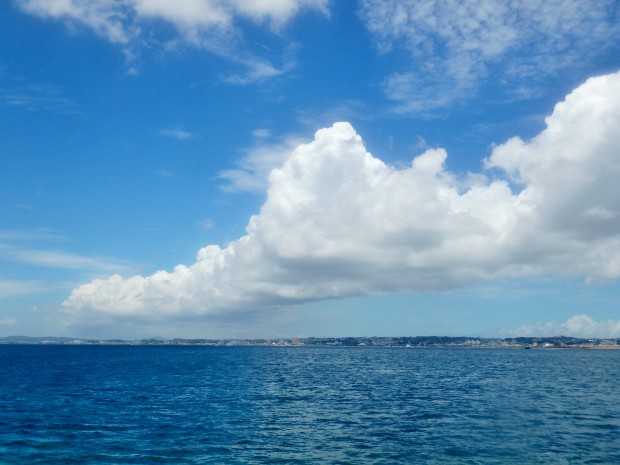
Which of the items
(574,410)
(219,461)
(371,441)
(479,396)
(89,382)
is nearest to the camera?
(219,461)

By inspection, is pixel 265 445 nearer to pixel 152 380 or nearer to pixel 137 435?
pixel 137 435

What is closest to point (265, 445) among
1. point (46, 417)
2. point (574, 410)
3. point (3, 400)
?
point (46, 417)

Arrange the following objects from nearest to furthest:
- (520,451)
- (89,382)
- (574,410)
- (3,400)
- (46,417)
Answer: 1. (520,451)
2. (46,417)
3. (574,410)
4. (3,400)
5. (89,382)

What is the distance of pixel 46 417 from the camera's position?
2441 inches

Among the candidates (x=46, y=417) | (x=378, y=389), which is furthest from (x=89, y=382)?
(x=378, y=389)

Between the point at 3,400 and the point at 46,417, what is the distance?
2231cm

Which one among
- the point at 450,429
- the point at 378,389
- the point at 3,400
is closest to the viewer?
the point at 450,429

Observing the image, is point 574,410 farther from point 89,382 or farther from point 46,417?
point 89,382

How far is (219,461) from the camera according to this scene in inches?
1673

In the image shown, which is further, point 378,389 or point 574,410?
point 378,389

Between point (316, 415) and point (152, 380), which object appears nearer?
point (316, 415)

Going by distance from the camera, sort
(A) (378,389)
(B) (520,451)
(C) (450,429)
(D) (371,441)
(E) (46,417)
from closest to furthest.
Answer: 1. (B) (520,451)
2. (D) (371,441)
3. (C) (450,429)
4. (E) (46,417)
5. (A) (378,389)

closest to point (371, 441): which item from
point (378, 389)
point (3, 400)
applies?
point (378, 389)

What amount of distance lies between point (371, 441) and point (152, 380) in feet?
258
